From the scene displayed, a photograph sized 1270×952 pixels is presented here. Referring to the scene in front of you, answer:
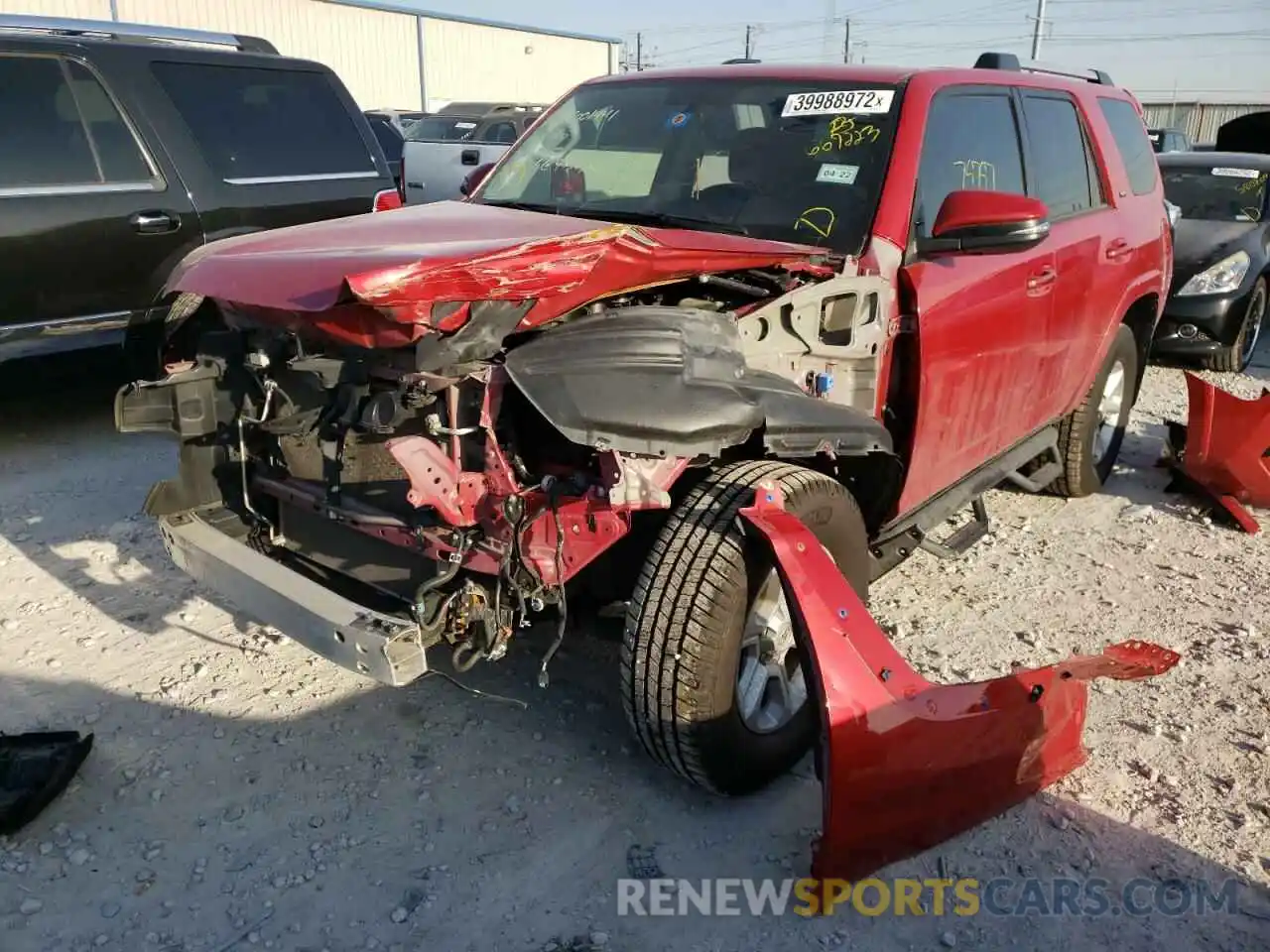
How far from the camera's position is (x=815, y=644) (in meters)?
2.48

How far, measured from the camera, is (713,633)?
2570 millimetres

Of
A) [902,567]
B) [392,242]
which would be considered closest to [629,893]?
[392,242]

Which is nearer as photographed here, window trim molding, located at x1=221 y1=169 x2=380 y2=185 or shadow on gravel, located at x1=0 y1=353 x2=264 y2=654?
shadow on gravel, located at x1=0 y1=353 x2=264 y2=654

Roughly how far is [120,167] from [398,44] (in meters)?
25.2

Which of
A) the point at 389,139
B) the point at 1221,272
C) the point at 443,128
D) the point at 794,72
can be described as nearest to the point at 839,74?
the point at 794,72

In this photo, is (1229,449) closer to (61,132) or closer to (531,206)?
(531,206)

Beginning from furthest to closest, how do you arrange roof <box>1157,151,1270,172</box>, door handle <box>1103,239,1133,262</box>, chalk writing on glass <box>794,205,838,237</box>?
roof <box>1157,151,1270,172</box>
door handle <box>1103,239,1133,262</box>
chalk writing on glass <box>794,205,838,237</box>

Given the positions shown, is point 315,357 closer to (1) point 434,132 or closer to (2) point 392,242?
(2) point 392,242

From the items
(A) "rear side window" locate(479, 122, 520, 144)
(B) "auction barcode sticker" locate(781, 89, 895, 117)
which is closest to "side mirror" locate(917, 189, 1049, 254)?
(B) "auction barcode sticker" locate(781, 89, 895, 117)

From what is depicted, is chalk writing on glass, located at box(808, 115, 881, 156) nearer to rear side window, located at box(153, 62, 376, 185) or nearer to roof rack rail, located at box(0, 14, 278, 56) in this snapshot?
rear side window, located at box(153, 62, 376, 185)

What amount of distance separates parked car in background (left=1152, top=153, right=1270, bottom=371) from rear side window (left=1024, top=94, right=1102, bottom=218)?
423 cm

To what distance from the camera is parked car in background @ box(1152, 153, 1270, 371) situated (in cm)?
820

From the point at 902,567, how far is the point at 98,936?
3.22m

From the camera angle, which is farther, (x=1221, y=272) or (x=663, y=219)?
(x=1221, y=272)
